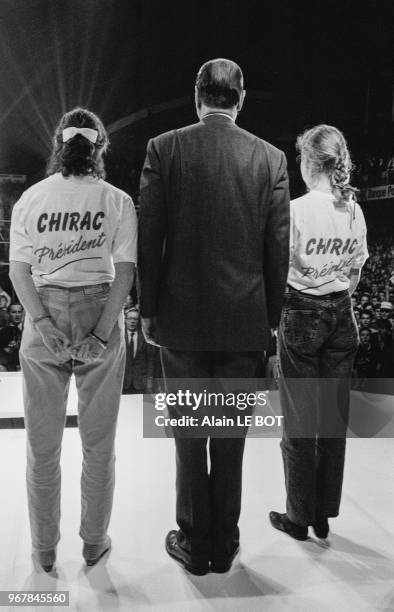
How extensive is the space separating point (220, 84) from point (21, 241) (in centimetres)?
71

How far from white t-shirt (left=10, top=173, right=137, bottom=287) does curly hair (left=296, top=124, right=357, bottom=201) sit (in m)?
0.66

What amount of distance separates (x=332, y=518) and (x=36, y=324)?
1.32 meters

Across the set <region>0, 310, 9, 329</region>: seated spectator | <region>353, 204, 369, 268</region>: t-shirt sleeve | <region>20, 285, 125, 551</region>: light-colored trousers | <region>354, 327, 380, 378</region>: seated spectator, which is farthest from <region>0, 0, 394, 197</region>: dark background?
<region>20, 285, 125, 551</region>: light-colored trousers

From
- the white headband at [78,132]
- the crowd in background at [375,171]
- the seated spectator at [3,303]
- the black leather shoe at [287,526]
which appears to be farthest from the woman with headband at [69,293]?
the crowd in background at [375,171]

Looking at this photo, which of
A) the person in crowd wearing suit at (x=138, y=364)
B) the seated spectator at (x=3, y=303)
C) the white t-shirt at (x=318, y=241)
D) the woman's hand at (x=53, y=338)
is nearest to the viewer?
the woman's hand at (x=53, y=338)

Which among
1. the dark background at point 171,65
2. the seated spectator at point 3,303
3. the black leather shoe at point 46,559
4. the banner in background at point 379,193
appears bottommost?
the black leather shoe at point 46,559

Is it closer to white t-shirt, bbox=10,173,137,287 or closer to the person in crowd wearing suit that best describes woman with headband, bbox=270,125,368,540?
white t-shirt, bbox=10,173,137,287

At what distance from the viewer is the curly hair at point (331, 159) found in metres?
1.76

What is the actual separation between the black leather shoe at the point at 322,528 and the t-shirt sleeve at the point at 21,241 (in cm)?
128

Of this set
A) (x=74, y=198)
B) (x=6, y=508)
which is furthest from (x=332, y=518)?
(x=74, y=198)

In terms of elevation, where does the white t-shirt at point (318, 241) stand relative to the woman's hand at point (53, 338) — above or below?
above

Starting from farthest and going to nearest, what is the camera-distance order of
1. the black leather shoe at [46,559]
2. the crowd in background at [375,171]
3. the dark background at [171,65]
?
the crowd in background at [375,171] < the dark background at [171,65] < the black leather shoe at [46,559]

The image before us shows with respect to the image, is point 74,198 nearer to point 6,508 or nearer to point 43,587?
point 43,587

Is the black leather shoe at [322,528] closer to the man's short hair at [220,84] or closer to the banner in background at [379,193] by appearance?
the man's short hair at [220,84]
